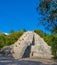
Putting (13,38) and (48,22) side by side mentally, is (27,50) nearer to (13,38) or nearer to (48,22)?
(48,22)

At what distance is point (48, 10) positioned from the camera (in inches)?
695

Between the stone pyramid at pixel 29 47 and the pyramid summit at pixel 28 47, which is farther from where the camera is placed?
the pyramid summit at pixel 28 47

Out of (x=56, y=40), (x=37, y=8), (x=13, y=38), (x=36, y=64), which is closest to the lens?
(x=36, y=64)

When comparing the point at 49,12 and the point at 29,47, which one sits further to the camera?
the point at 29,47

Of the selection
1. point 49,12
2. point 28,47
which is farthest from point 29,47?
point 49,12

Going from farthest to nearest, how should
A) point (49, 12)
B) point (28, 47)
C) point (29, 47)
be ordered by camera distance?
point (28, 47), point (29, 47), point (49, 12)

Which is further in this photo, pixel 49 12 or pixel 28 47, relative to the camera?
pixel 28 47

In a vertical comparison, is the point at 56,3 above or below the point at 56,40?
above

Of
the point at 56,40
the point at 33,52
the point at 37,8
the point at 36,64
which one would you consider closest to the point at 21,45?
the point at 33,52

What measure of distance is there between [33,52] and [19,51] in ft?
13.4

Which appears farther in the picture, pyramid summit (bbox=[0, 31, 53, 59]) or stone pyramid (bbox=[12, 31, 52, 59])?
pyramid summit (bbox=[0, 31, 53, 59])

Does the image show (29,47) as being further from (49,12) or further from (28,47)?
(49,12)

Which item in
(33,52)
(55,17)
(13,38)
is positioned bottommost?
(33,52)

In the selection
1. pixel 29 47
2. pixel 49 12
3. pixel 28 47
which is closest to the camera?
pixel 49 12
